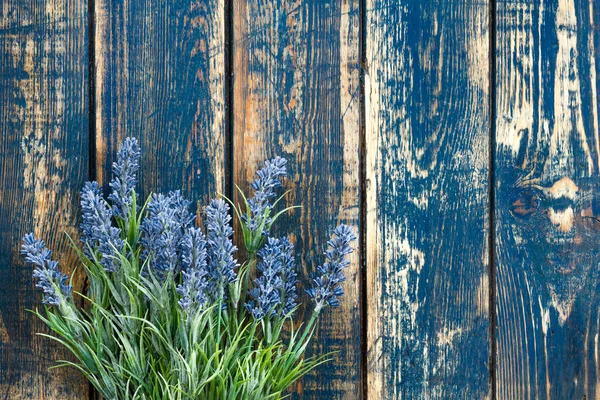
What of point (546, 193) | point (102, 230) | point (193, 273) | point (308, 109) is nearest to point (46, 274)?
point (102, 230)

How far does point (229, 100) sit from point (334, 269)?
316 mm

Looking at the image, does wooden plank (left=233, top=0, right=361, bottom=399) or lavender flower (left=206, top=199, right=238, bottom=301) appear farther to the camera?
wooden plank (left=233, top=0, right=361, bottom=399)

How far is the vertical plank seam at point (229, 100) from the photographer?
102 centimetres

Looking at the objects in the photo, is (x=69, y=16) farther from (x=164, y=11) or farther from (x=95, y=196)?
(x=95, y=196)

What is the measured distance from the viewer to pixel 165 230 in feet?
2.85

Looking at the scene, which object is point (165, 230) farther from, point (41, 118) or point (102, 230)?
point (41, 118)

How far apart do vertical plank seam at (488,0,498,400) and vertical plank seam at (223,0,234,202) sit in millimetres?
405

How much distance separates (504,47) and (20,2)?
758mm

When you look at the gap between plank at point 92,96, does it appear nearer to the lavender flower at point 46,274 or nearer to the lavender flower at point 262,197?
the lavender flower at point 46,274

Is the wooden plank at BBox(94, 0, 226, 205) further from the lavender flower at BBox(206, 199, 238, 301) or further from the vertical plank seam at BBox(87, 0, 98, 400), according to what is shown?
the lavender flower at BBox(206, 199, 238, 301)

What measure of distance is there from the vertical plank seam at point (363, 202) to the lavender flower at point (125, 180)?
0.34 m

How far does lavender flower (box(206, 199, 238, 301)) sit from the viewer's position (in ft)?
2.91

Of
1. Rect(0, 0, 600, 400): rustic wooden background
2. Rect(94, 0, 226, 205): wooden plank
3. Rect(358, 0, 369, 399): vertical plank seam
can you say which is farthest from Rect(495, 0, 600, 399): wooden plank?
Rect(94, 0, 226, 205): wooden plank

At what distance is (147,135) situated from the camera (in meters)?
1.02
